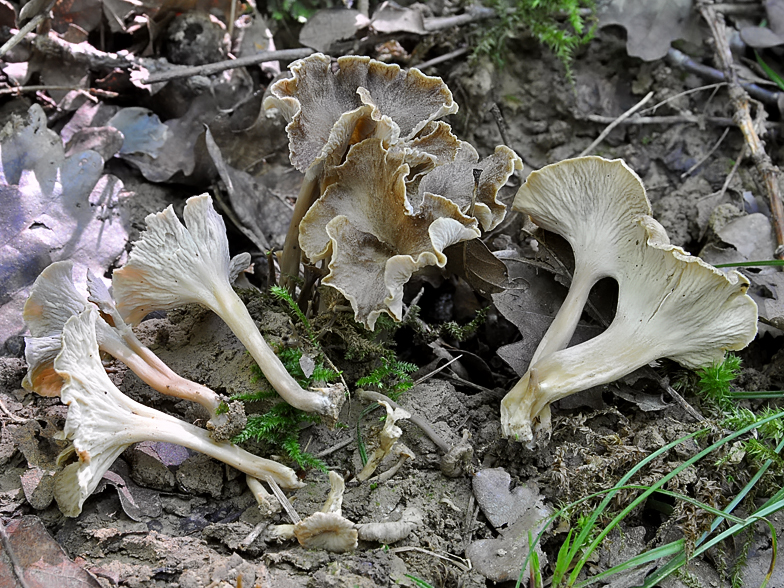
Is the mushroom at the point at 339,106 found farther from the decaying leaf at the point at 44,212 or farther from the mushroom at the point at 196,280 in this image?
the decaying leaf at the point at 44,212

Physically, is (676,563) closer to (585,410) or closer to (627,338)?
(585,410)

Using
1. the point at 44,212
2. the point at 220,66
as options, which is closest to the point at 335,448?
the point at 44,212

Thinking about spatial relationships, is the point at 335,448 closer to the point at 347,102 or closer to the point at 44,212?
the point at 347,102

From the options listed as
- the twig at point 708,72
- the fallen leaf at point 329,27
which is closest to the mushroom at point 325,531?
the fallen leaf at point 329,27

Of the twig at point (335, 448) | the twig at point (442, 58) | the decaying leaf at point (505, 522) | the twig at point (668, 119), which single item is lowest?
the decaying leaf at point (505, 522)

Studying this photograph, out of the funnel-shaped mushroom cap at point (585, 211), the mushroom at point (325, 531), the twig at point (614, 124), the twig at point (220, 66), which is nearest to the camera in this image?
the mushroom at point (325, 531)

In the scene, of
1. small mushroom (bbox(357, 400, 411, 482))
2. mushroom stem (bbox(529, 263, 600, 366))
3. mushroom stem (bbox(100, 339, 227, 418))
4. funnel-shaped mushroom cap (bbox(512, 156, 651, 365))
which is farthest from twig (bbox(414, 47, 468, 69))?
mushroom stem (bbox(100, 339, 227, 418))

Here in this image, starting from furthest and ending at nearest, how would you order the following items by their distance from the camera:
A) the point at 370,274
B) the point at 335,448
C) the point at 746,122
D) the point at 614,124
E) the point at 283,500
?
the point at 614,124 < the point at 746,122 < the point at 335,448 < the point at 370,274 < the point at 283,500
